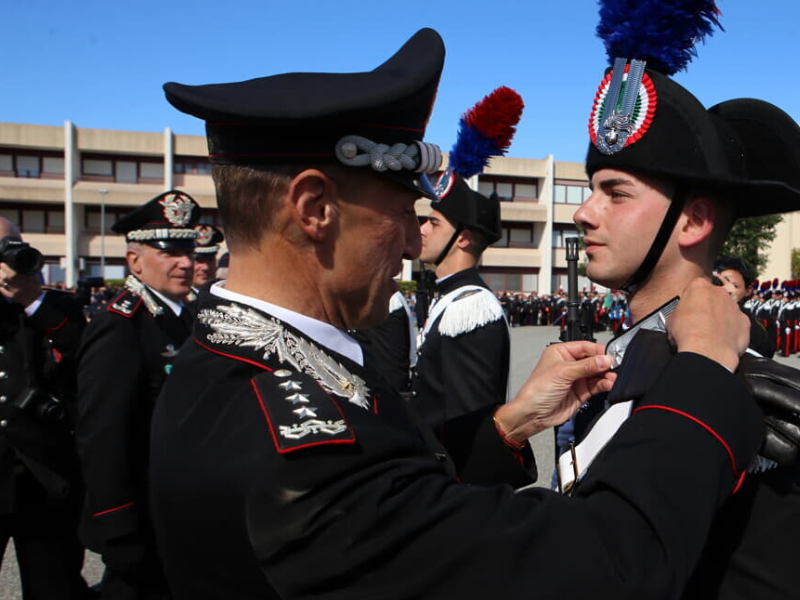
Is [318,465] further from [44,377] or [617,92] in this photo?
[44,377]

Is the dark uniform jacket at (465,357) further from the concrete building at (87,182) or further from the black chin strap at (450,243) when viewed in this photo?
the concrete building at (87,182)

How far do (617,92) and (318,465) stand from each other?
156cm

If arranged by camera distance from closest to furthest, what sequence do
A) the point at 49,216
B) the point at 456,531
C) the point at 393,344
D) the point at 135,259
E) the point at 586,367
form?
1. the point at 456,531
2. the point at 586,367
3. the point at 135,259
4. the point at 393,344
5. the point at 49,216

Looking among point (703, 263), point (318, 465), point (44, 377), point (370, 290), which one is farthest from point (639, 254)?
point (44, 377)

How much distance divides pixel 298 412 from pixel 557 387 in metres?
1.02

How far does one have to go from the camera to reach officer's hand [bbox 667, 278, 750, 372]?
1.35m

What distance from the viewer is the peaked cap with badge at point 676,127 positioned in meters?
1.89

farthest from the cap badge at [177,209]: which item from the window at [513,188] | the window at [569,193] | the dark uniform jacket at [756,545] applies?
Answer: the window at [569,193]

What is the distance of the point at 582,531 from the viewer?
1.07 meters

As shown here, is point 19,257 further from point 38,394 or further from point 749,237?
point 749,237

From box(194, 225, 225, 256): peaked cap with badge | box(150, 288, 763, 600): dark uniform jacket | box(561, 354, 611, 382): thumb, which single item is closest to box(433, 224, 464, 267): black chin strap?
box(561, 354, 611, 382): thumb

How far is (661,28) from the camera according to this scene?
1.94 metres

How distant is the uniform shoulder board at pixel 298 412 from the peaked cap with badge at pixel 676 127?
122cm

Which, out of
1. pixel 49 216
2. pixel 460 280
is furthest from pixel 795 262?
pixel 49 216
